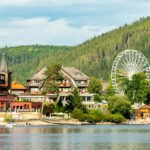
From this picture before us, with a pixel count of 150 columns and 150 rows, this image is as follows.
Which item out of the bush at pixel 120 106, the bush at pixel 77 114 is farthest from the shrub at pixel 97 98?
the bush at pixel 77 114

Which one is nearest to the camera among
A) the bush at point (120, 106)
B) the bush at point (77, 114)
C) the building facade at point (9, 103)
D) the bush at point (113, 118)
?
the bush at point (77, 114)

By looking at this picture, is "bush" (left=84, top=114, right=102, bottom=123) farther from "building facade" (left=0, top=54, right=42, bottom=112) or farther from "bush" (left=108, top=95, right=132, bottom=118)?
"bush" (left=108, top=95, right=132, bottom=118)

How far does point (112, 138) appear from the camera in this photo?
327ft

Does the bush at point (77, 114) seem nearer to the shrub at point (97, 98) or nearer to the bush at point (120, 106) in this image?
the bush at point (120, 106)

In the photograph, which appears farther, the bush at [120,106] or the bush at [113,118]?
the bush at [120,106]

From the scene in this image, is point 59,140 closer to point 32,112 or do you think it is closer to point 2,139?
point 2,139

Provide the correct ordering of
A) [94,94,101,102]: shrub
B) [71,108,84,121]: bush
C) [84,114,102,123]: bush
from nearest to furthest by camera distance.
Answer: [71,108,84,121]: bush < [84,114,102,123]: bush < [94,94,101,102]: shrub

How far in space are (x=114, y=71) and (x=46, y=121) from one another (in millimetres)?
47632

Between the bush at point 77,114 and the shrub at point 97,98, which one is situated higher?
the shrub at point 97,98

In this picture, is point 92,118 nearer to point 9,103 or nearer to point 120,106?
point 120,106

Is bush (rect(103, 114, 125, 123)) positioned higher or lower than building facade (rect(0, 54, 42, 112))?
lower

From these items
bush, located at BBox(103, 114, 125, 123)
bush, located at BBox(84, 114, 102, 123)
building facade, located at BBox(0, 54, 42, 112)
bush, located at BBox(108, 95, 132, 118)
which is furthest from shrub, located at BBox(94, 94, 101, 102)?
bush, located at BBox(84, 114, 102, 123)

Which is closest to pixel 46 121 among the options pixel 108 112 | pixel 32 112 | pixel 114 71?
pixel 32 112

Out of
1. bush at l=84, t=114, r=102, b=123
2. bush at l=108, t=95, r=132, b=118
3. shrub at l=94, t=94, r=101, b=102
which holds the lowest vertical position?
bush at l=84, t=114, r=102, b=123
